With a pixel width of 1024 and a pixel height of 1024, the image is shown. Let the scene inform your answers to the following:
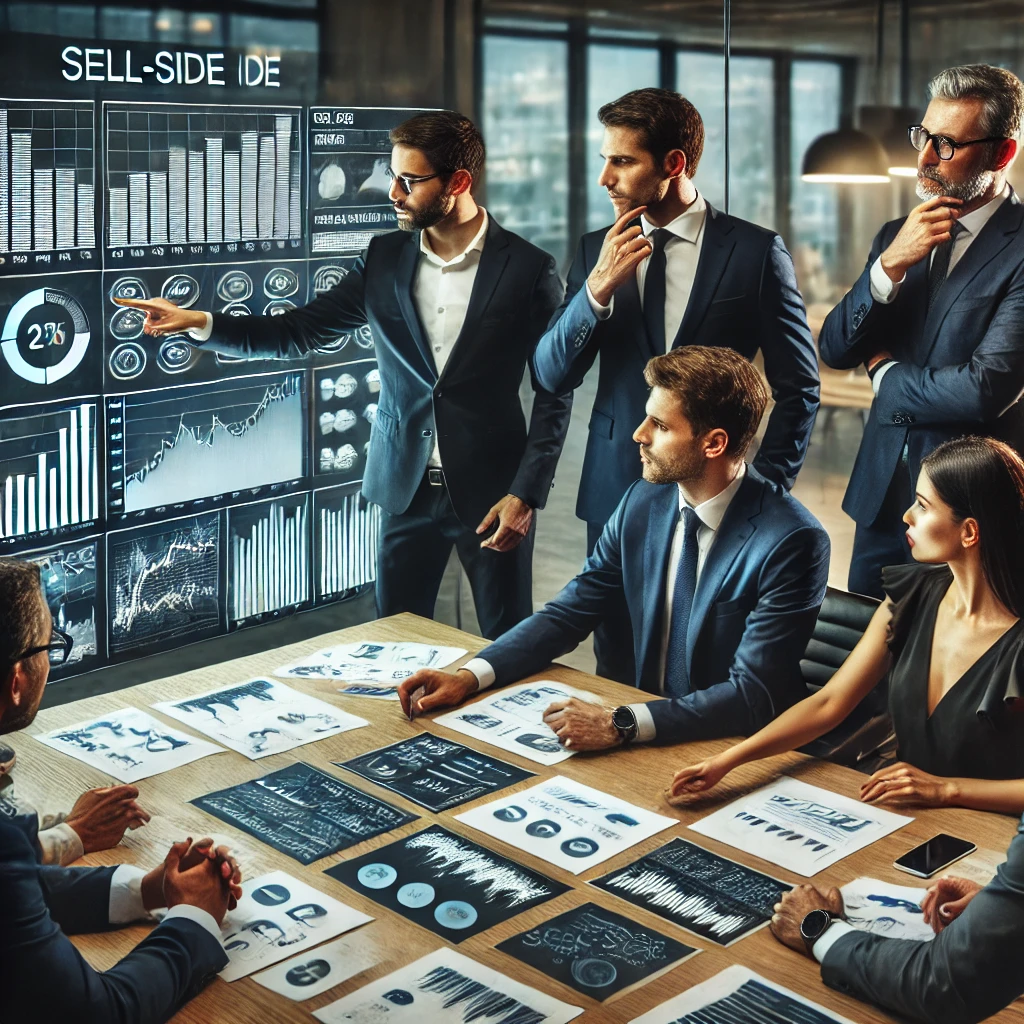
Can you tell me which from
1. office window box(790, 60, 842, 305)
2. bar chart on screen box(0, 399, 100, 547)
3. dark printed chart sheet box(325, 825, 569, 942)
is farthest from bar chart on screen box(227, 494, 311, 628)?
dark printed chart sheet box(325, 825, 569, 942)

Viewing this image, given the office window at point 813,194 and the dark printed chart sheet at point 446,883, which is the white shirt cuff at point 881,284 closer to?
the office window at point 813,194

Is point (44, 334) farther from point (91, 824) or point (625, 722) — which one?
point (625, 722)

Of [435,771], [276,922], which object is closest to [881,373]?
[435,771]

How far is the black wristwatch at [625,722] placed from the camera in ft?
8.57

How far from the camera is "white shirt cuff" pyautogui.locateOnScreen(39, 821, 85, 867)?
2205mm

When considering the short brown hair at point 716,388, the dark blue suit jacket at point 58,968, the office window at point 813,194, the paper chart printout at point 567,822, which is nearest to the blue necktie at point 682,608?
the short brown hair at point 716,388

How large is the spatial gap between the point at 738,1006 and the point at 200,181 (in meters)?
3.39

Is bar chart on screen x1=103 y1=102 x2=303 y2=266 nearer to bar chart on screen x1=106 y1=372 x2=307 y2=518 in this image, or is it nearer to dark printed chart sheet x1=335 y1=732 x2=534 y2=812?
bar chart on screen x1=106 y1=372 x2=307 y2=518

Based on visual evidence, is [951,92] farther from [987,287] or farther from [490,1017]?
[490,1017]

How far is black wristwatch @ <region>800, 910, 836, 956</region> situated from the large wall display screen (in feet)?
9.58

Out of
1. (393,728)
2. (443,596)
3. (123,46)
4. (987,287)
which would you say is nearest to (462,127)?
(123,46)

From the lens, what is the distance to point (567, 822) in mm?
2342

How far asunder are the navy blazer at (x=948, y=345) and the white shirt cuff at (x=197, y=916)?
215 centimetres

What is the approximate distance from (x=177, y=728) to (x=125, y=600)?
1.90m
